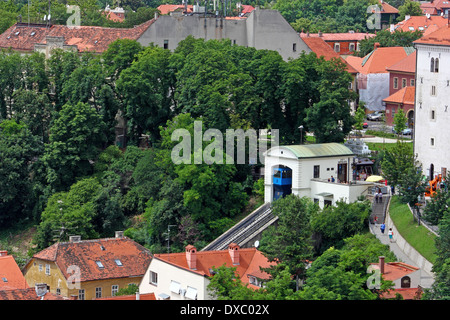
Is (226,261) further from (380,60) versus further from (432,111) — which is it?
(380,60)

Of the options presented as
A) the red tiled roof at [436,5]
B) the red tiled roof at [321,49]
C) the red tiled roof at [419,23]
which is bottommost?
the red tiled roof at [321,49]

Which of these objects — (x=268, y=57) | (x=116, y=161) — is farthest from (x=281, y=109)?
(x=116, y=161)

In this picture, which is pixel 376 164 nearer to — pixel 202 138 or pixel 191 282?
pixel 202 138

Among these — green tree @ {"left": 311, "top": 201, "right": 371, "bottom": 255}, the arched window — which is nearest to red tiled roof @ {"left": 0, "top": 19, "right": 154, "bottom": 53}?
green tree @ {"left": 311, "top": 201, "right": 371, "bottom": 255}

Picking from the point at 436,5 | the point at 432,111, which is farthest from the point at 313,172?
the point at 436,5

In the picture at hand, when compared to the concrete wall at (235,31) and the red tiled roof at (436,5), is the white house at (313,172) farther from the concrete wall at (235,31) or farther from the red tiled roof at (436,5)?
the red tiled roof at (436,5)

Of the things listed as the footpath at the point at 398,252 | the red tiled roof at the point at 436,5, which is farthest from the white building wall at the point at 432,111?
the red tiled roof at the point at 436,5
